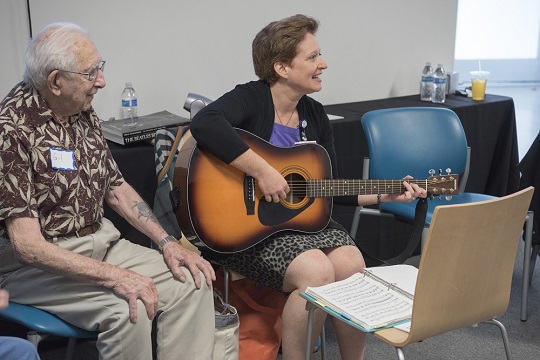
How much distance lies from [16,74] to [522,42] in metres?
6.30

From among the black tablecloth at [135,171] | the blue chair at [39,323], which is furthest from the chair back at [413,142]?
the blue chair at [39,323]

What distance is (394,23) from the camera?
13.8 ft

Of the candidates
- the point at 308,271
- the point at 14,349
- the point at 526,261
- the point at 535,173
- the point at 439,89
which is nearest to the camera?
the point at 14,349

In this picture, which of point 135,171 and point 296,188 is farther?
point 135,171

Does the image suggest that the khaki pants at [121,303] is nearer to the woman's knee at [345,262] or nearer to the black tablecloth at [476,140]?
the woman's knee at [345,262]

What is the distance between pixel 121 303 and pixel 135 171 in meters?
0.95

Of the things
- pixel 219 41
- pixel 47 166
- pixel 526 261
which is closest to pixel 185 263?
pixel 47 166

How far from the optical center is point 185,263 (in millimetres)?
2352

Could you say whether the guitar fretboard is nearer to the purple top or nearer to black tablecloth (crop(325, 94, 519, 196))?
the purple top

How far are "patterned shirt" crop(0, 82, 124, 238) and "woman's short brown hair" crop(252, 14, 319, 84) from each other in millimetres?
702

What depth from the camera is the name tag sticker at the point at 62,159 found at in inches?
85.1

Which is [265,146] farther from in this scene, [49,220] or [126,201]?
[49,220]

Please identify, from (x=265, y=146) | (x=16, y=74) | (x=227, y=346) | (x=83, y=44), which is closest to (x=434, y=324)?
(x=227, y=346)

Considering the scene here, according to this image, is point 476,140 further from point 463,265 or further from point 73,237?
point 73,237
